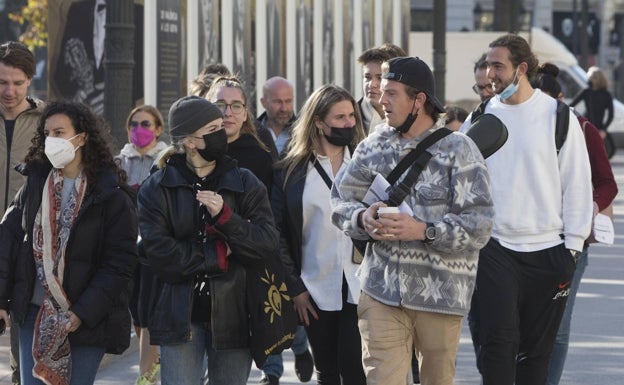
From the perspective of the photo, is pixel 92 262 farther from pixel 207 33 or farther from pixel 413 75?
pixel 207 33

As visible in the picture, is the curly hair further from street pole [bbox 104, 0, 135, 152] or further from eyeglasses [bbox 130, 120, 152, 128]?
street pole [bbox 104, 0, 135, 152]

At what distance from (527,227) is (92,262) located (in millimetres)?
1957

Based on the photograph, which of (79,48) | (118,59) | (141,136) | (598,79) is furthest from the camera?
(598,79)

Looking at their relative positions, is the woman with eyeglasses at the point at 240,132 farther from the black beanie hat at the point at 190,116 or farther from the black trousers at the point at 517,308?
the black beanie hat at the point at 190,116

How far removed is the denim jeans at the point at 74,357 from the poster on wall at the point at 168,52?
824 centimetres

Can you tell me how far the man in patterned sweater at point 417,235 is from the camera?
584cm

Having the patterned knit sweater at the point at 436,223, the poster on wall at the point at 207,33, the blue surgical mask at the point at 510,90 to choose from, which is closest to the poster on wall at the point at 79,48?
the poster on wall at the point at 207,33

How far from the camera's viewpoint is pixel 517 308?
6.94 m

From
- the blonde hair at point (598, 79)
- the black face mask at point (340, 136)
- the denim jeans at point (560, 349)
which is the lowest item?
the denim jeans at point (560, 349)

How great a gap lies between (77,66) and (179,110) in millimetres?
8103

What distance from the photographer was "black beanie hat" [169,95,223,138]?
5930 millimetres

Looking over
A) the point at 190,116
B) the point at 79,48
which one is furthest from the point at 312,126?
the point at 79,48

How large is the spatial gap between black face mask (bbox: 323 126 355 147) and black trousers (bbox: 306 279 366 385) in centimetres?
64

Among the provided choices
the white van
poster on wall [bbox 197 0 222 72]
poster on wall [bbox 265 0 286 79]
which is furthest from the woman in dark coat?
the white van
